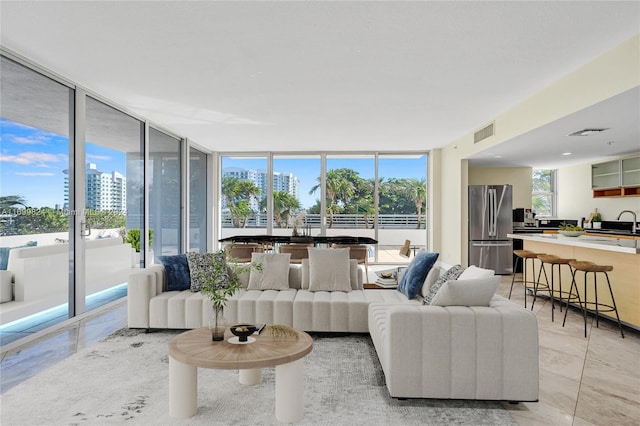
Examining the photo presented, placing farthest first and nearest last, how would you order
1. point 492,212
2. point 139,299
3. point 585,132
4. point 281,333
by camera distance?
1. point 492,212
2. point 585,132
3. point 139,299
4. point 281,333

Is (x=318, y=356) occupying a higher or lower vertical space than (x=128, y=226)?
lower

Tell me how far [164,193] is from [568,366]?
638 cm

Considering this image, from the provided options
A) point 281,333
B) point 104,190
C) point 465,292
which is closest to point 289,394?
point 281,333

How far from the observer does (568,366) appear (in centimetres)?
319

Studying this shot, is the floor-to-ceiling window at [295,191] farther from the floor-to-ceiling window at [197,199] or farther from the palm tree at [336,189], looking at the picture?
the floor-to-ceiling window at [197,199]

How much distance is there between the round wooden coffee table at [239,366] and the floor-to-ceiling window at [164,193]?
4434 millimetres

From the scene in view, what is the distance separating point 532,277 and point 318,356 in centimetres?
425

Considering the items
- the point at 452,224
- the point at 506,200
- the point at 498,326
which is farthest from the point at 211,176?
the point at 498,326

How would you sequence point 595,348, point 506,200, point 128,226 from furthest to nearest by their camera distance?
point 506,200, point 128,226, point 595,348

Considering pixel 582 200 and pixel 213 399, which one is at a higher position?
pixel 582 200

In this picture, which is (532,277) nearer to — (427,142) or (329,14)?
(427,142)

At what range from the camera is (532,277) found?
5.94 meters

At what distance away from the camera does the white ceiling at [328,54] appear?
2898 mm

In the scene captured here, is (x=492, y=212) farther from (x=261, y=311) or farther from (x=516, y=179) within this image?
(x=261, y=311)
